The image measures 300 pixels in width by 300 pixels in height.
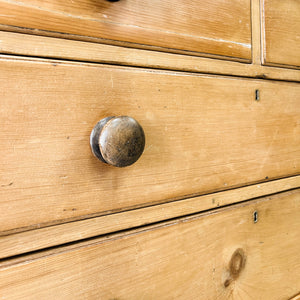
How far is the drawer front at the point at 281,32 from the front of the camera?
1.52 feet

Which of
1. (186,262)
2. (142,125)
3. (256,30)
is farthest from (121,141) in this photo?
(256,30)

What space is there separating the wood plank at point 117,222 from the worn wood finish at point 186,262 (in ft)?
0.04

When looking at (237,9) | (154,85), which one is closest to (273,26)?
(237,9)

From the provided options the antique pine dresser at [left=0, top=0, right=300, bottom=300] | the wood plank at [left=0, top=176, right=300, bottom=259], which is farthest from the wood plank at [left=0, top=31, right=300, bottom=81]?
the wood plank at [left=0, top=176, right=300, bottom=259]

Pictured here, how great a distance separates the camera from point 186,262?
1.30 feet

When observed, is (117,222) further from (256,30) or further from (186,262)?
(256,30)

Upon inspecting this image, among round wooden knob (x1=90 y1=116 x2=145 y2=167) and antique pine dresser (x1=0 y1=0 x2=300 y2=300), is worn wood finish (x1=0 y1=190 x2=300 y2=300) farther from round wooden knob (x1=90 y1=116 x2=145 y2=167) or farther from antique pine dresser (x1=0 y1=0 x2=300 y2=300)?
round wooden knob (x1=90 y1=116 x2=145 y2=167)

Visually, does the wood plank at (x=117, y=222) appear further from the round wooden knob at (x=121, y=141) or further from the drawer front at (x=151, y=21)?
the drawer front at (x=151, y=21)

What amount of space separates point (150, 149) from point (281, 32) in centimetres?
31

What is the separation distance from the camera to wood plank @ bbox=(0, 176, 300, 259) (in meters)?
0.30

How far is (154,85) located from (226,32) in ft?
0.50

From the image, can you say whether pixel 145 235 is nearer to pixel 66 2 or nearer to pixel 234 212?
pixel 234 212

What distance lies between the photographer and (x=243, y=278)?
0.45m

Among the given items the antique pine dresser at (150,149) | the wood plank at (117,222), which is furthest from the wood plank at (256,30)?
the wood plank at (117,222)
